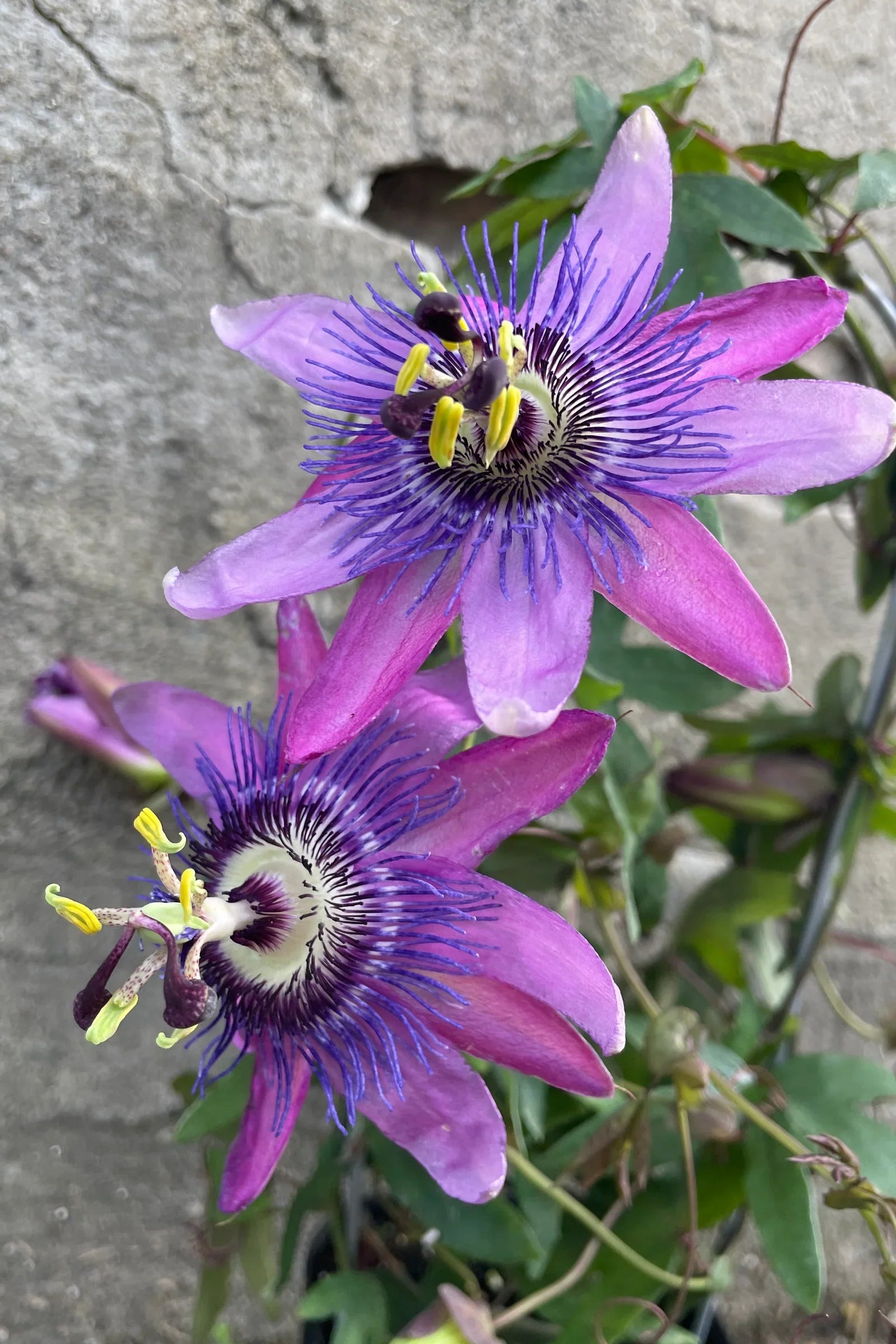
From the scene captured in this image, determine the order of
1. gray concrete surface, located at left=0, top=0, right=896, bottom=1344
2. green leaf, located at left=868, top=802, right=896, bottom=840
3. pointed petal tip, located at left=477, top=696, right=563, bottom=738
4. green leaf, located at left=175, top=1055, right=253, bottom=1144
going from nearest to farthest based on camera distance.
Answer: pointed petal tip, located at left=477, top=696, right=563, bottom=738, green leaf, located at left=175, top=1055, right=253, bottom=1144, gray concrete surface, located at left=0, top=0, right=896, bottom=1344, green leaf, located at left=868, top=802, right=896, bottom=840

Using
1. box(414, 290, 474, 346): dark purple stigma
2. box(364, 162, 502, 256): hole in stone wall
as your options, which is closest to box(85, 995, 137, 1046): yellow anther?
box(414, 290, 474, 346): dark purple stigma

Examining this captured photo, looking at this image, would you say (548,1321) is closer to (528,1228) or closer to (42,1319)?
(528,1228)

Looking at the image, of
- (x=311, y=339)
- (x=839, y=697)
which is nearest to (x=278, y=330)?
(x=311, y=339)

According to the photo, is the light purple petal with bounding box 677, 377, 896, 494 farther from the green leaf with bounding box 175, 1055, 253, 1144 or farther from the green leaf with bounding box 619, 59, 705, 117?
the green leaf with bounding box 175, 1055, 253, 1144

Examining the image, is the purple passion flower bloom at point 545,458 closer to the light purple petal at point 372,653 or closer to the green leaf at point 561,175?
the light purple petal at point 372,653

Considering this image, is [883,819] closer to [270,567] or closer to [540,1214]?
[540,1214]

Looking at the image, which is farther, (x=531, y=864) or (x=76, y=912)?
(x=531, y=864)
